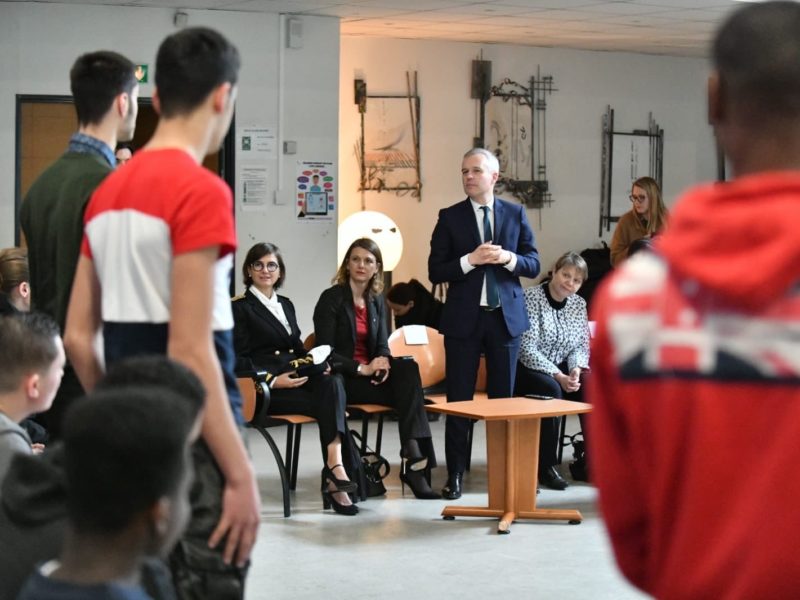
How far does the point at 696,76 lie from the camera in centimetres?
1185

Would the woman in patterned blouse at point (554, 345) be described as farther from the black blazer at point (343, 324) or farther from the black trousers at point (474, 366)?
the black blazer at point (343, 324)

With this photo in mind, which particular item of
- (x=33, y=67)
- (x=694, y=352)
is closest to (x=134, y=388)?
(x=694, y=352)

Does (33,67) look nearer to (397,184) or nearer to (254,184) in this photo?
(254,184)

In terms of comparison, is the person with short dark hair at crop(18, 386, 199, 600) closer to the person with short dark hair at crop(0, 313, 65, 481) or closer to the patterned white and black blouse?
the person with short dark hair at crop(0, 313, 65, 481)

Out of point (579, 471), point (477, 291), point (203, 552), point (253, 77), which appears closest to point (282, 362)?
point (477, 291)

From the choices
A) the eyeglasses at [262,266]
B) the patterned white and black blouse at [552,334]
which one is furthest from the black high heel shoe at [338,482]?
the patterned white and black blouse at [552,334]

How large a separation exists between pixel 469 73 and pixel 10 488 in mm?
8942

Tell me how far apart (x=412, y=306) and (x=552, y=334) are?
2.21 meters

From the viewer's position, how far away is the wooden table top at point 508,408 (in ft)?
18.8

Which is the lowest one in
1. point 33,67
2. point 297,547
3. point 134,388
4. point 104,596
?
point 297,547

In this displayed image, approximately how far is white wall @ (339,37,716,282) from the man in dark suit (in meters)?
3.83

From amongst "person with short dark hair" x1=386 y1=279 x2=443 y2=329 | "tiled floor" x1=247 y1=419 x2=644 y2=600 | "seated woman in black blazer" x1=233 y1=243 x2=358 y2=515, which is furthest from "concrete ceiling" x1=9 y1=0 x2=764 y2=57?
"tiled floor" x1=247 y1=419 x2=644 y2=600

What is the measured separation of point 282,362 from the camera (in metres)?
6.54

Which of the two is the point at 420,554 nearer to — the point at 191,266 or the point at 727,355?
the point at 191,266
